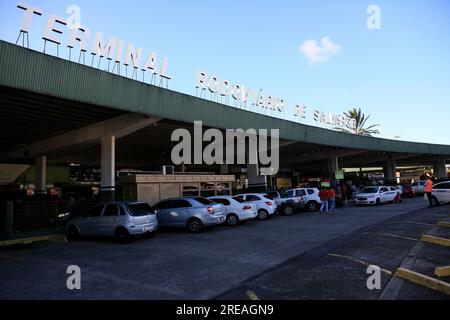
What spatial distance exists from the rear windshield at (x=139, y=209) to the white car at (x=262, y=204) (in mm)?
6848

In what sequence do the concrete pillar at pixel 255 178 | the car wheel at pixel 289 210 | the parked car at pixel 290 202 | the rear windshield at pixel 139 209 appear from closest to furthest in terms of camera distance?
the rear windshield at pixel 139 209 < the car wheel at pixel 289 210 < the parked car at pixel 290 202 < the concrete pillar at pixel 255 178

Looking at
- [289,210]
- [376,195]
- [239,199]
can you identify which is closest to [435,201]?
[376,195]

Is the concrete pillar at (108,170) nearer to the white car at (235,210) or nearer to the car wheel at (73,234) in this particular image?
the car wheel at (73,234)

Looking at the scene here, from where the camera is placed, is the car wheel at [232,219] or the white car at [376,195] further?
the white car at [376,195]

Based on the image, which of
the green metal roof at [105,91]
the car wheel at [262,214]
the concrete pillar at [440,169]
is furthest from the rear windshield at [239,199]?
the concrete pillar at [440,169]

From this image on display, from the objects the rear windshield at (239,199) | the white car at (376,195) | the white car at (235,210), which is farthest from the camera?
the white car at (376,195)

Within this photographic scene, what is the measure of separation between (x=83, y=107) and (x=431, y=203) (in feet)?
65.2

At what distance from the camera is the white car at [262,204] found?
1964 cm

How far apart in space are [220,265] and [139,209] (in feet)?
18.6

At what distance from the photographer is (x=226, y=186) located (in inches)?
926

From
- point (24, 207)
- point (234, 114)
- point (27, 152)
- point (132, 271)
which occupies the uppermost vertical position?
point (234, 114)

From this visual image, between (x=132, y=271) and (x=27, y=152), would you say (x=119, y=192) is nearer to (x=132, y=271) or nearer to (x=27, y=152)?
(x=27, y=152)

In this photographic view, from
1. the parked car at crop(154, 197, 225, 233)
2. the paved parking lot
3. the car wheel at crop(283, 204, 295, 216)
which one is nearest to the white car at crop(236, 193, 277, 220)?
the car wheel at crop(283, 204, 295, 216)
